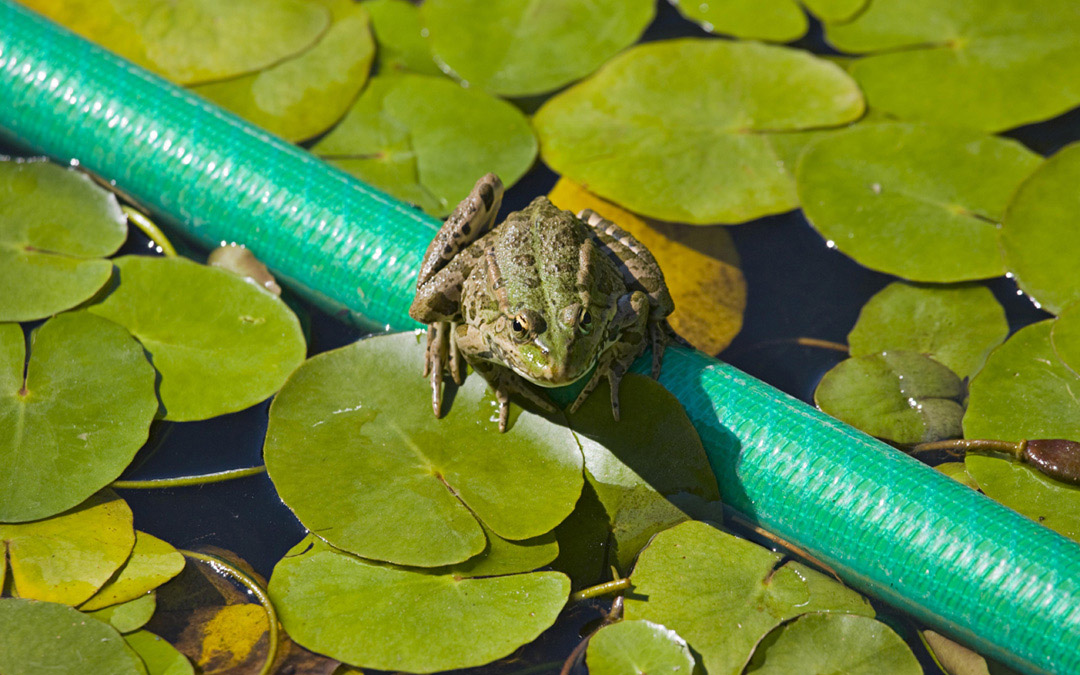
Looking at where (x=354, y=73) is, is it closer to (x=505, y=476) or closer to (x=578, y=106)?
(x=578, y=106)

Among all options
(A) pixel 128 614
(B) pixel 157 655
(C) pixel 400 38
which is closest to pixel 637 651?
(B) pixel 157 655

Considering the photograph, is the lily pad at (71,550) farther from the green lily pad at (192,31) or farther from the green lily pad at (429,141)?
the green lily pad at (192,31)

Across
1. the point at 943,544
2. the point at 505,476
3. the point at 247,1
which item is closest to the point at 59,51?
the point at 247,1

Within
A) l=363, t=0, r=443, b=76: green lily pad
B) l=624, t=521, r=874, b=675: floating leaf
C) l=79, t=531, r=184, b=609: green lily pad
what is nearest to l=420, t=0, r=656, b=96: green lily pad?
l=363, t=0, r=443, b=76: green lily pad

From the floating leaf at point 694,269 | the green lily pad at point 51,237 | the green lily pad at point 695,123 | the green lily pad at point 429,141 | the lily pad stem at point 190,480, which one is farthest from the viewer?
the green lily pad at point 429,141

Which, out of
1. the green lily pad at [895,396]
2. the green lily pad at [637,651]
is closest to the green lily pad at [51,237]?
the green lily pad at [637,651]

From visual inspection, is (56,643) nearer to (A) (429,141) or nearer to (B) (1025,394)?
(A) (429,141)
